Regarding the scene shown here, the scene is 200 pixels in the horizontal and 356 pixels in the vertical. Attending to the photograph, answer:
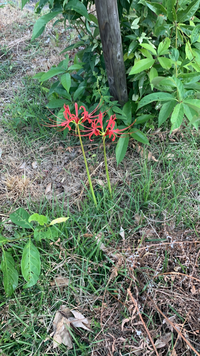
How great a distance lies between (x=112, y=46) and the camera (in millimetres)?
1440

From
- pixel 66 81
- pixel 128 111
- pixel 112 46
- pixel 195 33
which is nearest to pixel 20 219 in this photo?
pixel 66 81

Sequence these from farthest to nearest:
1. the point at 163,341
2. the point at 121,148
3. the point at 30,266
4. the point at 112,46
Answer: the point at 121,148 < the point at 112,46 < the point at 30,266 < the point at 163,341

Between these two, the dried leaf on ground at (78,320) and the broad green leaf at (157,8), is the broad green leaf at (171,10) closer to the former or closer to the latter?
the broad green leaf at (157,8)

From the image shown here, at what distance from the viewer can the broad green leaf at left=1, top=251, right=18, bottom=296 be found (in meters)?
1.22

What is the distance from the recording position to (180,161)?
171 cm

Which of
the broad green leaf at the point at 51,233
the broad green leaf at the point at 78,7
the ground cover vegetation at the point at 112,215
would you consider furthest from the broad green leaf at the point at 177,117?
the broad green leaf at the point at 51,233

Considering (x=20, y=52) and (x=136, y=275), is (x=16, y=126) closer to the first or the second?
(x=20, y=52)

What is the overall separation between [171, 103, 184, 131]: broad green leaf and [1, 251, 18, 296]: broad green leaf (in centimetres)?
104

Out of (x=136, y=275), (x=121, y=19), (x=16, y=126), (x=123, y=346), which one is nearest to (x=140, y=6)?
(x=121, y=19)

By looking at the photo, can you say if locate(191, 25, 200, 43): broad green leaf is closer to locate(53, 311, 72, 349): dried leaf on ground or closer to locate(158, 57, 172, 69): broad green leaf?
locate(158, 57, 172, 69): broad green leaf

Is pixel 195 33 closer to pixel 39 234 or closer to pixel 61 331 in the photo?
pixel 39 234

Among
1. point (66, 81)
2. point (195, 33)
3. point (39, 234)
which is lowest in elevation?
point (39, 234)

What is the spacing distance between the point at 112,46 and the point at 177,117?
2.02 ft

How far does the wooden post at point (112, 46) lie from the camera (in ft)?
4.25
